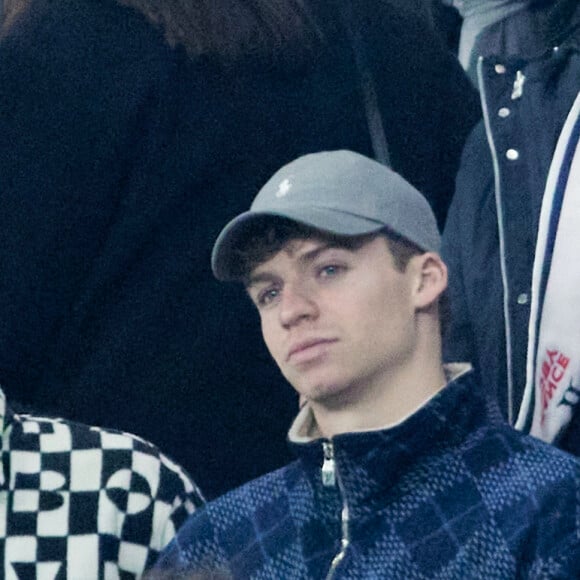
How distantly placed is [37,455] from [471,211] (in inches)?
23.5

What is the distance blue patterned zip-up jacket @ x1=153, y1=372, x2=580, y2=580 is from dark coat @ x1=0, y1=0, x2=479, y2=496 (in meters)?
0.31

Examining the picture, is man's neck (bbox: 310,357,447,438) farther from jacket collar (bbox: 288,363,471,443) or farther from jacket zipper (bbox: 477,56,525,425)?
jacket zipper (bbox: 477,56,525,425)

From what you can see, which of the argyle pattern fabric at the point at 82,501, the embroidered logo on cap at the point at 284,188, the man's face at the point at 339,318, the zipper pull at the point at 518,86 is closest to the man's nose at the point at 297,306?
the man's face at the point at 339,318

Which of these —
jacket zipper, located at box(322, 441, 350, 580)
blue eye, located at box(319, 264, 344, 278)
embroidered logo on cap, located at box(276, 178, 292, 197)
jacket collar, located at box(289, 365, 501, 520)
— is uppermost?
embroidered logo on cap, located at box(276, 178, 292, 197)

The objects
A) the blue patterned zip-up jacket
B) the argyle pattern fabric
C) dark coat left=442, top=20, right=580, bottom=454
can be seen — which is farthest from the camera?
dark coat left=442, top=20, right=580, bottom=454

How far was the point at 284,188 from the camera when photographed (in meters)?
1.78

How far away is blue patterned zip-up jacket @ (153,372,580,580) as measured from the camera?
1.58m

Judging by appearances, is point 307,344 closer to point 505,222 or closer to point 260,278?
point 260,278

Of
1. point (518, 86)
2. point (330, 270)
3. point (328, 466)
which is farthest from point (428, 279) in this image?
point (518, 86)

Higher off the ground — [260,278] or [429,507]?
[260,278]

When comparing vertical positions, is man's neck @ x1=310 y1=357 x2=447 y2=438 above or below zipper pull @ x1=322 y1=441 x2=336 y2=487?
above

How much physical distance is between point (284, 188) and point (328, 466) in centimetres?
30

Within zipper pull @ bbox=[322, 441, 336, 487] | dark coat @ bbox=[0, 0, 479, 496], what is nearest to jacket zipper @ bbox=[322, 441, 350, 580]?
zipper pull @ bbox=[322, 441, 336, 487]

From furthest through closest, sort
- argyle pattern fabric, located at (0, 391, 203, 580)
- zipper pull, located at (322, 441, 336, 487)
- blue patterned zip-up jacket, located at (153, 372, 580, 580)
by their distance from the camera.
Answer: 1. argyle pattern fabric, located at (0, 391, 203, 580)
2. zipper pull, located at (322, 441, 336, 487)
3. blue patterned zip-up jacket, located at (153, 372, 580, 580)
